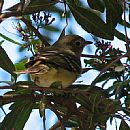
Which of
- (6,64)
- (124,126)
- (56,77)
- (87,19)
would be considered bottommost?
(124,126)

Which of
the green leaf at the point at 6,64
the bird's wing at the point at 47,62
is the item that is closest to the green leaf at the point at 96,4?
the bird's wing at the point at 47,62

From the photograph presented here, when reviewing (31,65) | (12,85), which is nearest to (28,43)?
(31,65)

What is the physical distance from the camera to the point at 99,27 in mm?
2135

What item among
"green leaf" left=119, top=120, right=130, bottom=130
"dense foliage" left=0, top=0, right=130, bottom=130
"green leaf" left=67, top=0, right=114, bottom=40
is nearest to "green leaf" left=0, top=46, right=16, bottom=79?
"dense foliage" left=0, top=0, right=130, bottom=130

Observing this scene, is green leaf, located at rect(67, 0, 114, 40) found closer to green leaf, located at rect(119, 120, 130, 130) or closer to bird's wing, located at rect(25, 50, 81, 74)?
bird's wing, located at rect(25, 50, 81, 74)

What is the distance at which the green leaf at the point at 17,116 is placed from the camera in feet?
7.17

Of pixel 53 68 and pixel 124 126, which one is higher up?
pixel 53 68

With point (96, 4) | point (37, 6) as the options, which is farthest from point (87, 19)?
point (37, 6)

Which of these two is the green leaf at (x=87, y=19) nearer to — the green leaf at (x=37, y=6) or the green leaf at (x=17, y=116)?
the green leaf at (x=37, y=6)

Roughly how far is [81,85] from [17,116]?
1.09ft

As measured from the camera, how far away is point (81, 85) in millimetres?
2121

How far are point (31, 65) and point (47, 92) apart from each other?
168mm

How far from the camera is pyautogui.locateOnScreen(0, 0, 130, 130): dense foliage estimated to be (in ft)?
6.34

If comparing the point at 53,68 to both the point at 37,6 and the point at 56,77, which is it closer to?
the point at 56,77
